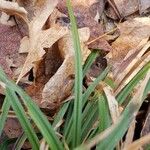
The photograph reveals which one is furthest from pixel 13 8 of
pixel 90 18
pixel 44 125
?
pixel 44 125

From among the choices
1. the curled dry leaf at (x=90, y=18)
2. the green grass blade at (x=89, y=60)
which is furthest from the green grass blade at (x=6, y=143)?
the curled dry leaf at (x=90, y=18)

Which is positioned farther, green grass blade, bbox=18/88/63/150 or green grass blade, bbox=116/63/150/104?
green grass blade, bbox=116/63/150/104

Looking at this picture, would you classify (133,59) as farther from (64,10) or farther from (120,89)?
(64,10)

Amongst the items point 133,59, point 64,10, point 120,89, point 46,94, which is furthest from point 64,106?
point 64,10

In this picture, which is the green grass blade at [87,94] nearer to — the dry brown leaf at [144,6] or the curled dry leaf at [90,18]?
the curled dry leaf at [90,18]

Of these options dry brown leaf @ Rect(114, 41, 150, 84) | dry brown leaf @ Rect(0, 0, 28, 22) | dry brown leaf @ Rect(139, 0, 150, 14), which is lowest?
dry brown leaf @ Rect(114, 41, 150, 84)

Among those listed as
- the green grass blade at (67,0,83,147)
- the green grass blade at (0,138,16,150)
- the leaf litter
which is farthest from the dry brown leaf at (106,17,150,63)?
the green grass blade at (0,138,16,150)

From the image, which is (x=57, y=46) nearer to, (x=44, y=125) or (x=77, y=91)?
(x=77, y=91)

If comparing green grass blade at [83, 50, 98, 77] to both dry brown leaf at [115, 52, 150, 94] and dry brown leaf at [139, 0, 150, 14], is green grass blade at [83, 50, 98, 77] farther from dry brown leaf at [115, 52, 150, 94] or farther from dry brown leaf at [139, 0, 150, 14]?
dry brown leaf at [139, 0, 150, 14]

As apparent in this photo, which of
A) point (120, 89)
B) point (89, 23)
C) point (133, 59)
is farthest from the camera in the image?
point (89, 23)
